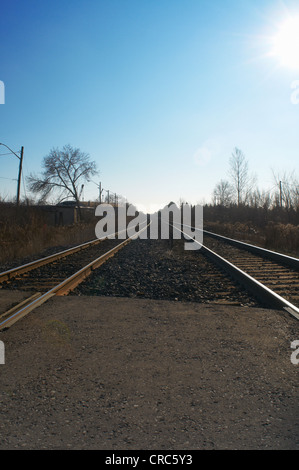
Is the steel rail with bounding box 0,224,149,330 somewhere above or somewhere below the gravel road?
above

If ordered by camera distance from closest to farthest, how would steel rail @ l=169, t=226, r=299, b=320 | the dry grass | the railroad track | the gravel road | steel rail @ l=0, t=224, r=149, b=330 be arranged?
the gravel road < steel rail @ l=0, t=224, r=149, b=330 < steel rail @ l=169, t=226, r=299, b=320 < the railroad track < the dry grass

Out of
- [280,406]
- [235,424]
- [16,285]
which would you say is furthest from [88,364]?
[16,285]

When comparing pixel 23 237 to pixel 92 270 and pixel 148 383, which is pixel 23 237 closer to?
pixel 92 270

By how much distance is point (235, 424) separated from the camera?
91.2 inches

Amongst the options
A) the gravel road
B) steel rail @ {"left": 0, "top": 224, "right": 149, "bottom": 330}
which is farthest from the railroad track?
the gravel road

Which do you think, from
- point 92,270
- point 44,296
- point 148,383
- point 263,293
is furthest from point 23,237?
point 148,383

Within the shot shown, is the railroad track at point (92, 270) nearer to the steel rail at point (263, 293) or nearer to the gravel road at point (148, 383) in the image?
the steel rail at point (263, 293)

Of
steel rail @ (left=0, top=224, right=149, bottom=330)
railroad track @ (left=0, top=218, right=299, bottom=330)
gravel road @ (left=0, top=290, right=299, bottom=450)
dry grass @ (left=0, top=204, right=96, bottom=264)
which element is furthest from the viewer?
dry grass @ (left=0, top=204, right=96, bottom=264)

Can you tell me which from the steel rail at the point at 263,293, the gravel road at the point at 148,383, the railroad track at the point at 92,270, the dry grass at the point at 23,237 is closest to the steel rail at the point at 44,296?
the railroad track at the point at 92,270

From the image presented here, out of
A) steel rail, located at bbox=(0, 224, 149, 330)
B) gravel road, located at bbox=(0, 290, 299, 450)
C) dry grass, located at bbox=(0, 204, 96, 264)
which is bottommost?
gravel road, located at bbox=(0, 290, 299, 450)

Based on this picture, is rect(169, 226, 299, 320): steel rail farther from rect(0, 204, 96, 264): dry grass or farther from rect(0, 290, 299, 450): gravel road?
rect(0, 204, 96, 264): dry grass

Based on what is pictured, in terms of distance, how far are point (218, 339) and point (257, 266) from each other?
6.29 m

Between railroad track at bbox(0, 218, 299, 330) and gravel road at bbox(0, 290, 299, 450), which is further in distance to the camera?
railroad track at bbox(0, 218, 299, 330)
